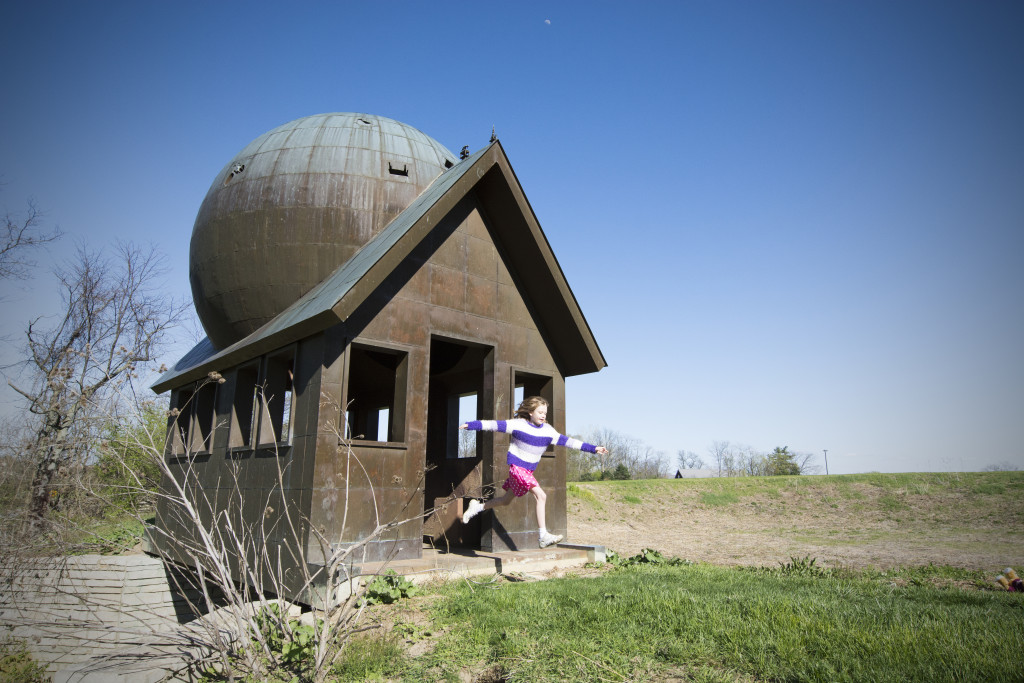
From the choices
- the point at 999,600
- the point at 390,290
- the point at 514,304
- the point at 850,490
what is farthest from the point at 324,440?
the point at 850,490

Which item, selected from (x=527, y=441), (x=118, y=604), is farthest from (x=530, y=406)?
(x=118, y=604)

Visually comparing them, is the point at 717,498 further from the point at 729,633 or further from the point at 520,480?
the point at 729,633

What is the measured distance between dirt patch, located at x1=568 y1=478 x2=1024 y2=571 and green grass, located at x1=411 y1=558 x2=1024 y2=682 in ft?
25.4

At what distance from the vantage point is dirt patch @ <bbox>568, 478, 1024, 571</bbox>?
16.1 m

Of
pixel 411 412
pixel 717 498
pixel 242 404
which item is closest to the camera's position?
pixel 411 412

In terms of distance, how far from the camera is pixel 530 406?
920 cm

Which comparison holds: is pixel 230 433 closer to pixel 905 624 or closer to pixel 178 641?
pixel 178 641

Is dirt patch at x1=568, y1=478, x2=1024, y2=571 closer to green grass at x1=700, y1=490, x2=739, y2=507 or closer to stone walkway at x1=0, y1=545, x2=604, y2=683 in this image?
green grass at x1=700, y1=490, x2=739, y2=507

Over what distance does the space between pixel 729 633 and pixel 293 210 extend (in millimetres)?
10390

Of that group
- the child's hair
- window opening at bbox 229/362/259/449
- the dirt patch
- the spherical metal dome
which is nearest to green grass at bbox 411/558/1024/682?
the child's hair

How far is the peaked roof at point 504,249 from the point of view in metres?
9.06

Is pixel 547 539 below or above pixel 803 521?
above

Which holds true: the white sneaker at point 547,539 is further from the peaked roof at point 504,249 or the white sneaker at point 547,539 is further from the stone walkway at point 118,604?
the peaked roof at point 504,249

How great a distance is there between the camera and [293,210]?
12.0m
